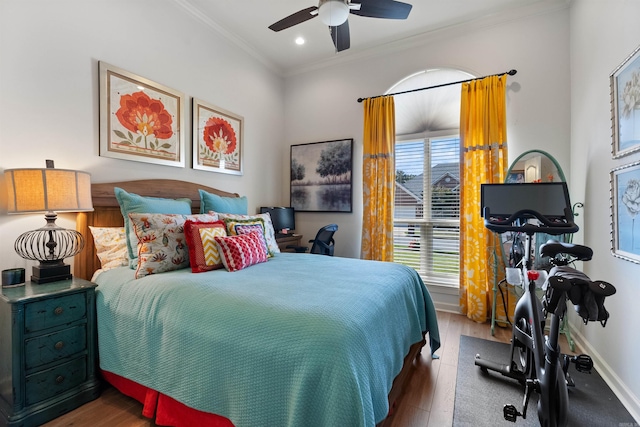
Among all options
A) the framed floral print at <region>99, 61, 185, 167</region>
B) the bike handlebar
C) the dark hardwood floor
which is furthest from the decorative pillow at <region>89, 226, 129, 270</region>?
the bike handlebar

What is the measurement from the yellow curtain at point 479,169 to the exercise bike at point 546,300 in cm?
69

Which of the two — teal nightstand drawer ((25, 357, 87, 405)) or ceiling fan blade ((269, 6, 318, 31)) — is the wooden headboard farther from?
ceiling fan blade ((269, 6, 318, 31))

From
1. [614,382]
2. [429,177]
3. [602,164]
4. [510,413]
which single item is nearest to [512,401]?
[510,413]

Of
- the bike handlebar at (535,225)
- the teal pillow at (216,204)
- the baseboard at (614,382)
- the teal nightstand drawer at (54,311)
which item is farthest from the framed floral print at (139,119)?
the baseboard at (614,382)

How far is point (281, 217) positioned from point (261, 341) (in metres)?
2.74

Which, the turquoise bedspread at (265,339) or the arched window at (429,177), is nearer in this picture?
the turquoise bedspread at (265,339)

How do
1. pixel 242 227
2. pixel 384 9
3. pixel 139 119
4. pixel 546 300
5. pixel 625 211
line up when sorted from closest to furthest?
pixel 546 300, pixel 625 211, pixel 384 9, pixel 242 227, pixel 139 119

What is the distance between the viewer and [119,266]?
6.51ft

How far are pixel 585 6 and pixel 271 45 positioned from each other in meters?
3.08

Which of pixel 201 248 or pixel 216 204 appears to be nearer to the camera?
pixel 201 248

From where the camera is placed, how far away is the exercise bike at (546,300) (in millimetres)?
1264

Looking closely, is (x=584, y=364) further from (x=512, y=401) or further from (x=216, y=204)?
(x=216, y=204)

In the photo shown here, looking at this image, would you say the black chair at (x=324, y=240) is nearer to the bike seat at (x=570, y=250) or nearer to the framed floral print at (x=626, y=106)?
the bike seat at (x=570, y=250)

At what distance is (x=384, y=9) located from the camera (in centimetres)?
214
